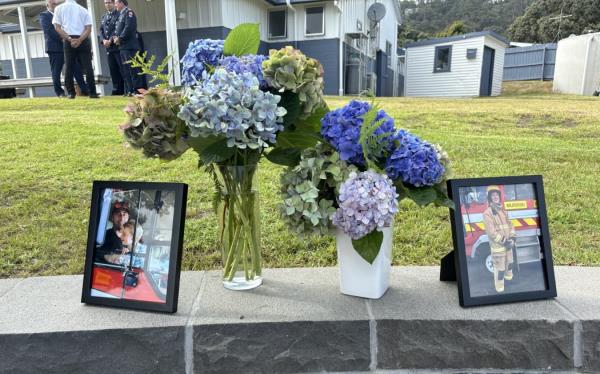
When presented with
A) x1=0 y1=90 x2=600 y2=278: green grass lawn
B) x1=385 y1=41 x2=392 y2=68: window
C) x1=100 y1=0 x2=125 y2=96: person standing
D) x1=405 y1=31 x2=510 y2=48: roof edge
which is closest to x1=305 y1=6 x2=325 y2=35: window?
x1=405 y1=31 x2=510 y2=48: roof edge

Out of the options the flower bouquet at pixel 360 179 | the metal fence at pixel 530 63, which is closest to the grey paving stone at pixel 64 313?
the flower bouquet at pixel 360 179

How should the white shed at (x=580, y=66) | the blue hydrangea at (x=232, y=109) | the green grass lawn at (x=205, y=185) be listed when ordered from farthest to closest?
the white shed at (x=580, y=66) < the green grass lawn at (x=205, y=185) < the blue hydrangea at (x=232, y=109)

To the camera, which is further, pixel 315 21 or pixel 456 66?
pixel 456 66

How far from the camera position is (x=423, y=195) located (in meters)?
1.44

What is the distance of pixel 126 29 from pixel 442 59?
1522 cm

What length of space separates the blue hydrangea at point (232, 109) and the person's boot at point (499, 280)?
95 centimetres

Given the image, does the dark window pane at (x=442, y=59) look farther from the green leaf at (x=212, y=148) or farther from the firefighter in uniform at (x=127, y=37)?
the green leaf at (x=212, y=148)

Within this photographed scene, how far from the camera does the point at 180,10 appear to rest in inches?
527

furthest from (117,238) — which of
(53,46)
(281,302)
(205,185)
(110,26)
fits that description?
(53,46)

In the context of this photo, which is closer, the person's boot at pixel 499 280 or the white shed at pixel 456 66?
the person's boot at pixel 499 280

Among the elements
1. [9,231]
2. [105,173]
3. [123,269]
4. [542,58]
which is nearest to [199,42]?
[123,269]

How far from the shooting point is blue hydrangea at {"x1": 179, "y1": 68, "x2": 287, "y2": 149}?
4.11 ft

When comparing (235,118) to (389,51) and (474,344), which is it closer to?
(474,344)

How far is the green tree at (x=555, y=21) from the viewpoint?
3847 cm
